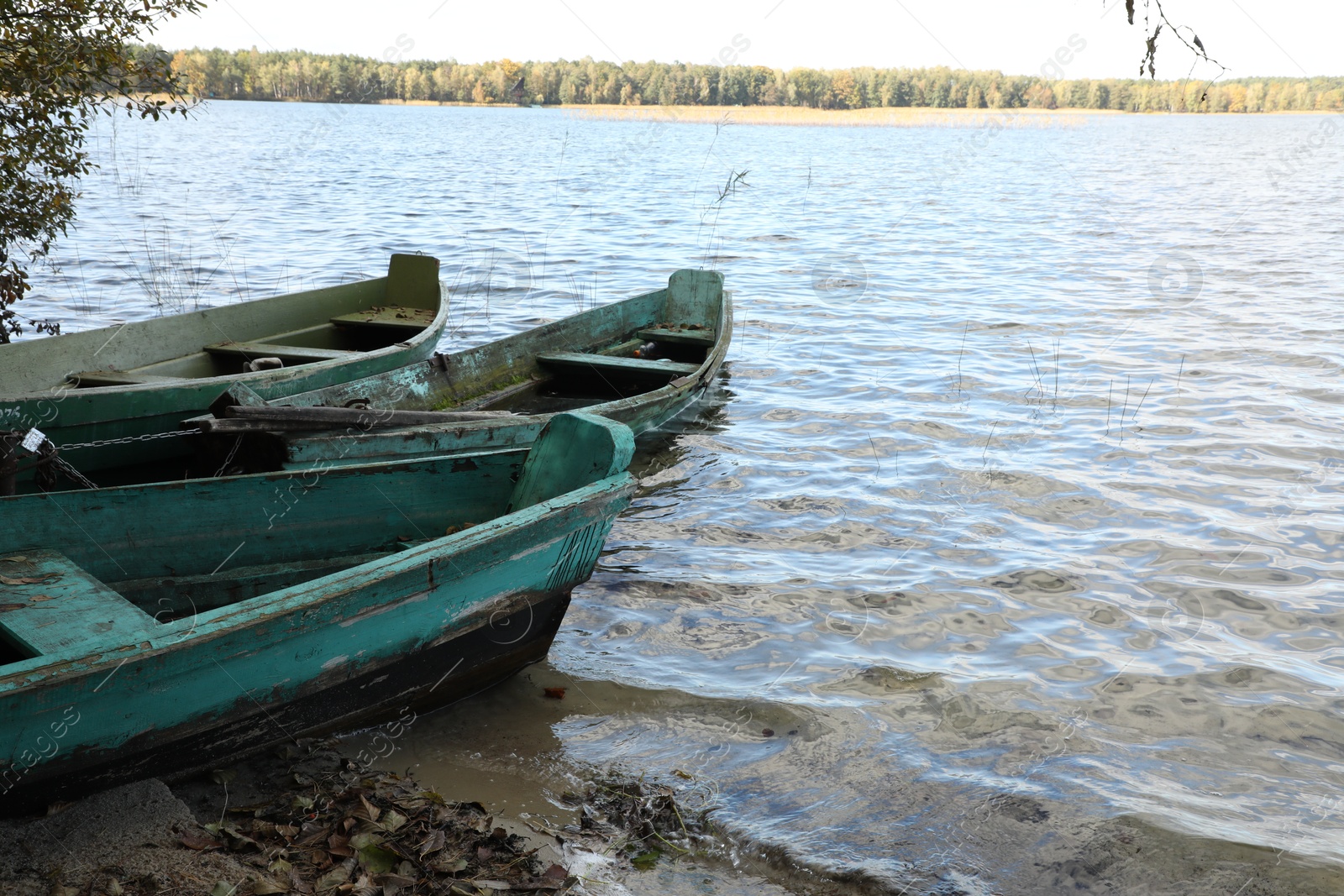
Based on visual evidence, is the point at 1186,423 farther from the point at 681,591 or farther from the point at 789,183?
the point at 789,183

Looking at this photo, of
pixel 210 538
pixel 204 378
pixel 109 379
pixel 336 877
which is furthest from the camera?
pixel 204 378

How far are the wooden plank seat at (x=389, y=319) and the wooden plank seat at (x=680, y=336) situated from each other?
1.87 m

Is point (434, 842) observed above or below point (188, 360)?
below

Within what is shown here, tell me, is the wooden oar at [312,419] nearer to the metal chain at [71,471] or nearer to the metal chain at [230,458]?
the metal chain at [230,458]

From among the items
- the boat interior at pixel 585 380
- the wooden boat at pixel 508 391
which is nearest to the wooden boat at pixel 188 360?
the wooden boat at pixel 508 391

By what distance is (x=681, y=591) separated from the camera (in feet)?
17.1

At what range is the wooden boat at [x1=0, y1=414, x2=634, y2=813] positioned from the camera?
2.73m

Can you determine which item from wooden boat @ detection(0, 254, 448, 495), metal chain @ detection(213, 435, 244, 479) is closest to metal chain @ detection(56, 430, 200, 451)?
wooden boat @ detection(0, 254, 448, 495)

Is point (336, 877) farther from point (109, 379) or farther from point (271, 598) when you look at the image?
point (109, 379)

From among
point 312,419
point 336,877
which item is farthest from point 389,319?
point 336,877

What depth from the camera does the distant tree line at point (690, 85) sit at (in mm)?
40844

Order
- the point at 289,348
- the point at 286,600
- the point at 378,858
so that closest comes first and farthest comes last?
1. the point at 378,858
2. the point at 286,600
3. the point at 289,348

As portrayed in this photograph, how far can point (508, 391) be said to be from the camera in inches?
279

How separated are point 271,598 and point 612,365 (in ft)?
15.1
